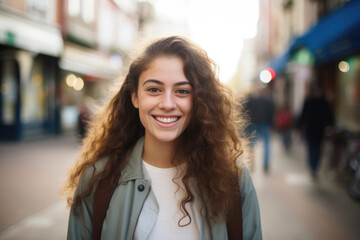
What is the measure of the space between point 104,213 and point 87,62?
16202mm

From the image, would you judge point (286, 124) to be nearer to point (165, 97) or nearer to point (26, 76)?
point (26, 76)

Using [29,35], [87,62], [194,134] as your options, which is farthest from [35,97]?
[194,134]

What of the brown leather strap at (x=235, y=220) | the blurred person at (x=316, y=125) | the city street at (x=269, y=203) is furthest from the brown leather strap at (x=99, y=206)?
the blurred person at (x=316, y=125)

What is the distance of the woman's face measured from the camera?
69.3 inches

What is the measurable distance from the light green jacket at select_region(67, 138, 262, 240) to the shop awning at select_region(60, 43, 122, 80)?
36.7 ft

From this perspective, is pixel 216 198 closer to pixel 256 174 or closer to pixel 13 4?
pixel 256 174

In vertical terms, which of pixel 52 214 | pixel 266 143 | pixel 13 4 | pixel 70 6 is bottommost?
pixel 52 214

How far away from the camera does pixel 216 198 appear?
1723 millimetres

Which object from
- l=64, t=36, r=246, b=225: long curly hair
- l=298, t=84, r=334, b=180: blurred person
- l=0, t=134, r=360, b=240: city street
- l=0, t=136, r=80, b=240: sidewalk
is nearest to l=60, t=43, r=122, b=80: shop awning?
l=0, t=136, r=80, b=240: sidewalk

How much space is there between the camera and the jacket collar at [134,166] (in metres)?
1.78

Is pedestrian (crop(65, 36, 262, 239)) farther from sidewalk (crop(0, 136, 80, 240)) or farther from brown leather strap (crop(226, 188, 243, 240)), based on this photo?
sidewalk (crop(0, 136, 80, 240))

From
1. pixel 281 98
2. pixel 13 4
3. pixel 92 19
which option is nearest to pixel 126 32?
pixel 92 19

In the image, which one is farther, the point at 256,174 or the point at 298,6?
the point at 298,6

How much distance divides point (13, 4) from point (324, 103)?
9.60 meters
